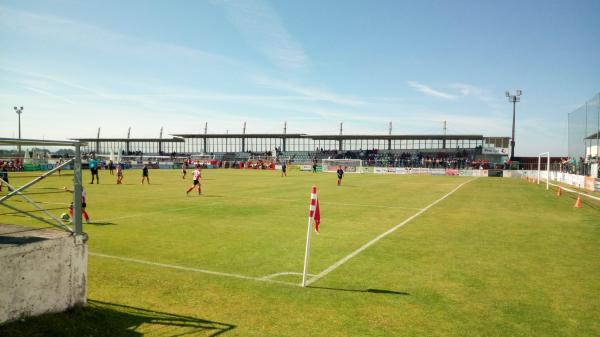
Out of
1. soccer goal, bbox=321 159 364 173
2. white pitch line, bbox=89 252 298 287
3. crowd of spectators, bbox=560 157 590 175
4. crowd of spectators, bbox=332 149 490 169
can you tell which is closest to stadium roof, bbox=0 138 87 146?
white pitch line, bbox=89 252 298 287

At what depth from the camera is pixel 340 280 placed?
8.01 m

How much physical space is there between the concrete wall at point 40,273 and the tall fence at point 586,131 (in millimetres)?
40569

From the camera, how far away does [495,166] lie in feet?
234

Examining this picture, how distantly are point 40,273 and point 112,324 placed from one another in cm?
121

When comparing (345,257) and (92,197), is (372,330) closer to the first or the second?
(345,257)

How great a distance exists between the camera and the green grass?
577 centimetres

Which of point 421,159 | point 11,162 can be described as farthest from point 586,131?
point 11,162

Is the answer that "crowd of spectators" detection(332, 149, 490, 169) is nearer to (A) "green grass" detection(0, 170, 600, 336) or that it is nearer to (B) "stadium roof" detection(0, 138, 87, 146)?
(A) "green grass" detection(0, 170, 600, 336)

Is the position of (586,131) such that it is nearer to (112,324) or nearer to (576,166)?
(576,166)

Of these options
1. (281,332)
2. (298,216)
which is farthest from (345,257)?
(298,216)

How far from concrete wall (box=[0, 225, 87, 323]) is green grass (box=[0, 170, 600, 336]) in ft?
0.64

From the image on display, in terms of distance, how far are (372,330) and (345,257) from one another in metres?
4.18

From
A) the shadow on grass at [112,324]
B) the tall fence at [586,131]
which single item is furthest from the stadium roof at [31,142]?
the tall fence at [586,131]

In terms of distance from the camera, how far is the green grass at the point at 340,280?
18.9 ft
